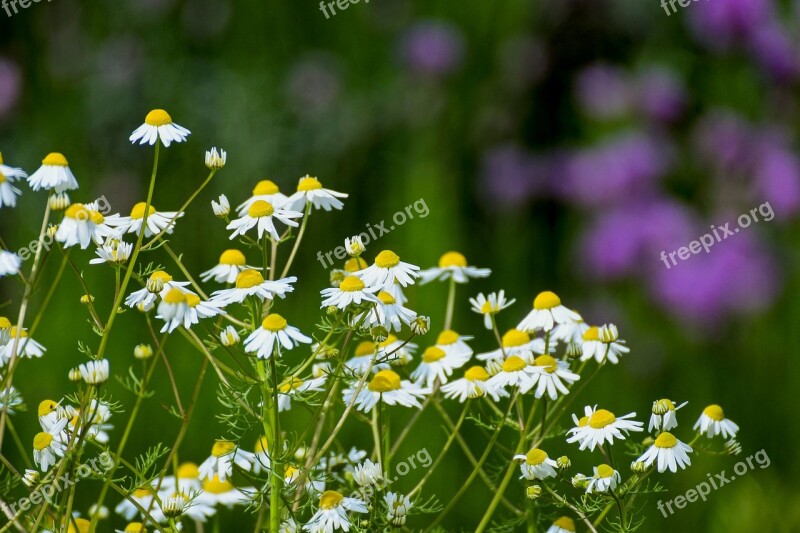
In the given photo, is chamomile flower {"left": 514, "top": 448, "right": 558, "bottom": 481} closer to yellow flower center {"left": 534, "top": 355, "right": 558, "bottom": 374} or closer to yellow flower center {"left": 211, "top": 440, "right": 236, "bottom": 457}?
yellow flower center {"left": 534, "top": 355, "right": 558, "bottom": 374}

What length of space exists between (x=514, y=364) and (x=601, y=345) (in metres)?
0.13

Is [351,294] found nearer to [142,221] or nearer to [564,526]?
[142,221]

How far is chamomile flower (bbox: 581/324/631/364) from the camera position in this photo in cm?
96

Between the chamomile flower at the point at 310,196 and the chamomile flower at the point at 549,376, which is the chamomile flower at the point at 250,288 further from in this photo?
the chamomile flower at the point at 549,376

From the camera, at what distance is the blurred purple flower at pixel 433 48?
2.79m

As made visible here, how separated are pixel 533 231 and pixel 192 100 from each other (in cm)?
99

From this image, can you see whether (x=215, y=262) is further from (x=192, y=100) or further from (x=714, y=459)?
(x=714, y=459)

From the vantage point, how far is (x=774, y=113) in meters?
2.60

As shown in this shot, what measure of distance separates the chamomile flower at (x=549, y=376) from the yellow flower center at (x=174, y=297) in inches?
12.6

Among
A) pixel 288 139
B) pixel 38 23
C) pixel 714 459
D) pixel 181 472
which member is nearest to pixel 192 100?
pixel 288 139

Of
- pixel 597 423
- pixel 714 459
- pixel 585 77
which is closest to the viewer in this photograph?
pixel 597 423

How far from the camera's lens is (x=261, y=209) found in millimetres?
928
